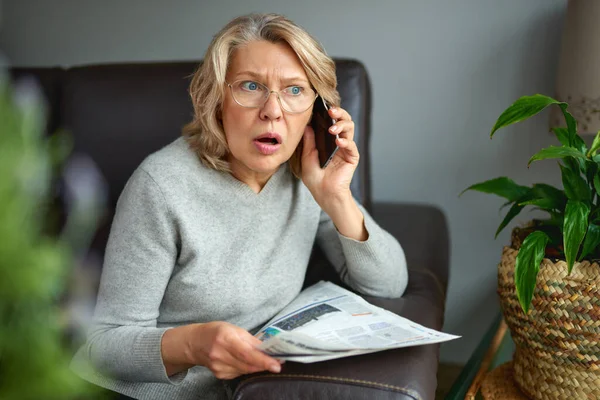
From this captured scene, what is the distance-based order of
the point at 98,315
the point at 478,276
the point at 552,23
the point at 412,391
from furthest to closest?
the point at 478,276 → the point at 552,23 → the point at 98,315 → the point at 412,391

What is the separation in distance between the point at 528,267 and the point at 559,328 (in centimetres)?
12

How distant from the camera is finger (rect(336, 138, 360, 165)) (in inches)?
50.7

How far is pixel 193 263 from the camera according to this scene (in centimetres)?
120

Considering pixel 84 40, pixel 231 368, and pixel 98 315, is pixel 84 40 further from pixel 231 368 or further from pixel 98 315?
pixel 231 368

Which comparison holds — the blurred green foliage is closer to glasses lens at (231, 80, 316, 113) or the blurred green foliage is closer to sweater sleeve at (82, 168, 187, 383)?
sweater sleeve at (82, 168, 187, 383)

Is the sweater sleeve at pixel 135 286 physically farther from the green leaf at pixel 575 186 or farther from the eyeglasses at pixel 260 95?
the green leaf at pixel 575 186

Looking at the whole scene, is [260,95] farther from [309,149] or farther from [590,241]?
[590,241]

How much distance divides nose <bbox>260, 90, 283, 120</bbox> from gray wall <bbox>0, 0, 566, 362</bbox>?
839 millimetres

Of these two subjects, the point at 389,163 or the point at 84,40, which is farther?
the point at 84,40

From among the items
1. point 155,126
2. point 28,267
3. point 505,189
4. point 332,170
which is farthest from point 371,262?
point 28,267

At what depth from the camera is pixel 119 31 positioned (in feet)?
7.54

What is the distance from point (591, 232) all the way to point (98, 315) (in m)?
0.90

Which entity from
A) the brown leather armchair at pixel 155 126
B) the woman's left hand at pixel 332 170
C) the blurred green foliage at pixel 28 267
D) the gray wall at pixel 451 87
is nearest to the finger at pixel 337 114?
the woman's left hand at pixel 332 170

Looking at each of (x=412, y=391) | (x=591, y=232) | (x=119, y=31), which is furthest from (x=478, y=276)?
(x=119, y=31)
